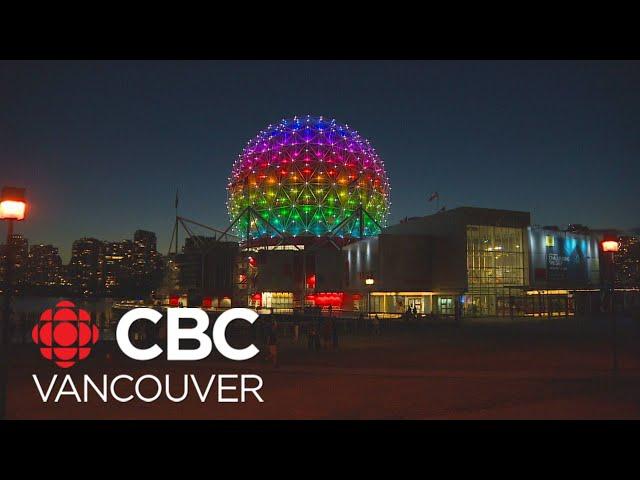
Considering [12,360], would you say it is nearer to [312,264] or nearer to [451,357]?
[451,357]

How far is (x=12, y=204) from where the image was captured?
10211mm

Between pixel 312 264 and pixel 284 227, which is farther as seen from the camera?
pixel 284 227

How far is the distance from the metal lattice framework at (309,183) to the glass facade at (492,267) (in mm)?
22810

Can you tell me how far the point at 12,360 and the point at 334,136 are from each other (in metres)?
67.9

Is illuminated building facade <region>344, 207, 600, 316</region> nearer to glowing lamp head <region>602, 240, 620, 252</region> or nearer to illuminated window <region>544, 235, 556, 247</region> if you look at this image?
illuminated window <region>544, 235, 556, 247</region>

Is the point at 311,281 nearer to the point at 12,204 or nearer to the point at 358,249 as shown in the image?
the point at 358,249

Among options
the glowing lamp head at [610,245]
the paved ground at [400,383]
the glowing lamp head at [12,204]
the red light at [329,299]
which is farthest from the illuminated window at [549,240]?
the glowing lamp head at [12,204]

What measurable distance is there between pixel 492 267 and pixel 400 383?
39.9 metres

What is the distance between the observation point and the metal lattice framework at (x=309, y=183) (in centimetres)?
7569

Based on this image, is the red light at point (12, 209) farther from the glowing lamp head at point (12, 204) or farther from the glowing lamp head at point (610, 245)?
the glowing lamp head at point (610, 245)

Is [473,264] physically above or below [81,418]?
above

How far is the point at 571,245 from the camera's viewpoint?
55656 mm
